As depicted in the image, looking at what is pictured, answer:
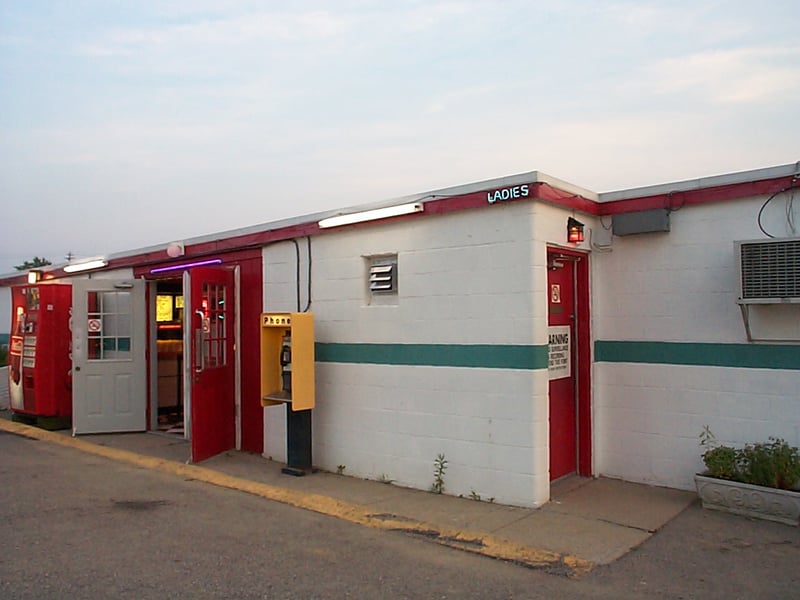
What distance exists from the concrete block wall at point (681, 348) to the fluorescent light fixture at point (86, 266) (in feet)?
27.2

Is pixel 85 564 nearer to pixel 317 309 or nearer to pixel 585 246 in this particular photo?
pixel 317 309

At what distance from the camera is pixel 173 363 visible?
12.4 metres

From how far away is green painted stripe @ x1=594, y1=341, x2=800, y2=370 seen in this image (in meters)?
6.83

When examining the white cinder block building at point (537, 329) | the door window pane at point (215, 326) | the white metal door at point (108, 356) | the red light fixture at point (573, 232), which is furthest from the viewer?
the white metal door at point (108, 356)

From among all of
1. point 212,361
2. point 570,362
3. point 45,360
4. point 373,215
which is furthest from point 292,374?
point 45,360

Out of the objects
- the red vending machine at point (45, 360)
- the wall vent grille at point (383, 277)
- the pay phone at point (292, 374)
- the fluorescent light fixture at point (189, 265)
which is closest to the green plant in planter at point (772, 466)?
the wall vent grille at point (383, 277)

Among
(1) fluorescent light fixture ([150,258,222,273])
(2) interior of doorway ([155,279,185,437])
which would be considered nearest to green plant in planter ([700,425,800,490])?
(1) fluorescent light fixture ([150,258,222,273])

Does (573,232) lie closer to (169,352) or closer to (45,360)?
(169,352)

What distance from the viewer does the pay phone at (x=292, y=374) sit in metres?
8.28

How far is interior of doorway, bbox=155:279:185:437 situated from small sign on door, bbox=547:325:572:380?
667 cm

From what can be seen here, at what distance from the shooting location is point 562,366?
791 centimetres

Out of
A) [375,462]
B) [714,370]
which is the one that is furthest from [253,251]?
[714,370]

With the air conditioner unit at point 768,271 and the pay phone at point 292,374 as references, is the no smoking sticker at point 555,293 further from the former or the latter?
the pay phone at point 292,374

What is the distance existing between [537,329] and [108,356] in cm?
712
